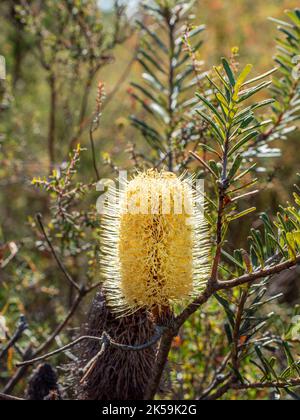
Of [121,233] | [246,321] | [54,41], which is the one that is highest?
[54,41]

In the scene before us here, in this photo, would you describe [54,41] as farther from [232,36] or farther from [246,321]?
[232,36]

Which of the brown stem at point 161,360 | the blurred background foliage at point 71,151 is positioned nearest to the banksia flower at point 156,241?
the brown stem at point 161,360

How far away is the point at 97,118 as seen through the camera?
1.29 metres

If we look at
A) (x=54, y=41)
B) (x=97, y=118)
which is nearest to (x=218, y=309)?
(x=97, y=118)

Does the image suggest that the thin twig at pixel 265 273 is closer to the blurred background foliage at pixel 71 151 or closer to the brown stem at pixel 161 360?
the brown stem at pixel 161 360

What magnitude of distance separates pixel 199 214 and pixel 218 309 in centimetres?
81

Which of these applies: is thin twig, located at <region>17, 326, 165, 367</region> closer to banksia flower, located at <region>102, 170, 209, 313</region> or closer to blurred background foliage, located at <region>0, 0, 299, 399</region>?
banksia flower, located at <region>102, 170, 209, 313</region>

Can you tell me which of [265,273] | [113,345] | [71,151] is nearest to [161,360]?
[113,345]

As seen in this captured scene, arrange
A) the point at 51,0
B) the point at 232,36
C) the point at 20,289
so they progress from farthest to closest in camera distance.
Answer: the point at 232,36
the point at 51,0
the point at 20,289

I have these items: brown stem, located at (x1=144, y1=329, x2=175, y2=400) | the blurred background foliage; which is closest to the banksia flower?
brown stem, located at (x1=144, y1=329, x2=175, y2=400)

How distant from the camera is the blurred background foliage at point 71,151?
63.6 inches

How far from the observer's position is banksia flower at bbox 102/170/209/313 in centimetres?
98

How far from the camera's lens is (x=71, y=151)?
1947mm

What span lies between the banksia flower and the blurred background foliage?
28 cm
